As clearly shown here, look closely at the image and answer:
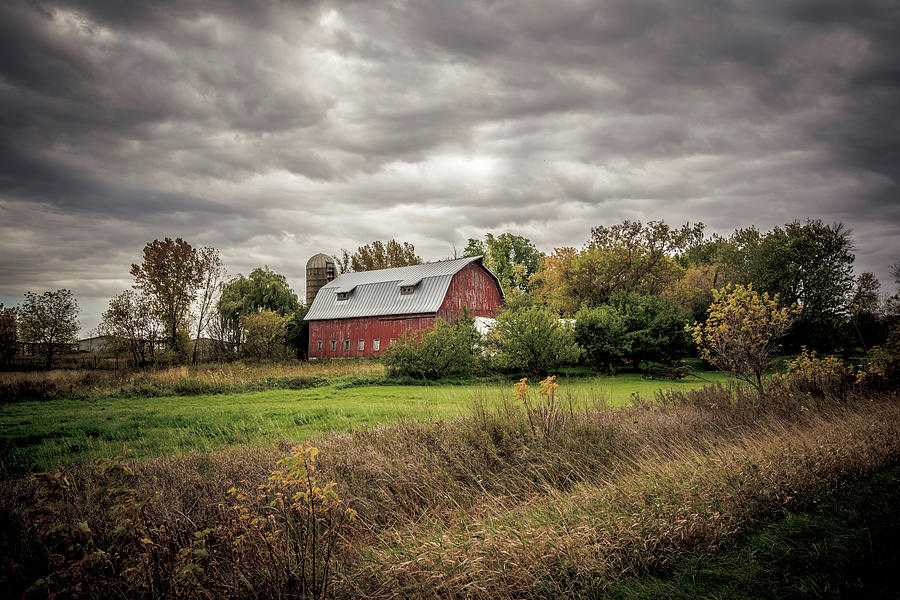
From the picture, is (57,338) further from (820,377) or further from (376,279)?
(820,377)

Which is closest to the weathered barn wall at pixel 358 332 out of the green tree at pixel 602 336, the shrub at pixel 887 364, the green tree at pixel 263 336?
the green tree at pixel 263 336

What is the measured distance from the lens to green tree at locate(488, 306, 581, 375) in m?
22.9

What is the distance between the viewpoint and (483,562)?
14.4 feet

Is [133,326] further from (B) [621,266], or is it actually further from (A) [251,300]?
(B) [621,266]

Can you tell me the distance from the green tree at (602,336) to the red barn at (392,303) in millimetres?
11410

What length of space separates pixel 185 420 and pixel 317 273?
141 ft

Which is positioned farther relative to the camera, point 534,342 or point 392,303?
point 392,303

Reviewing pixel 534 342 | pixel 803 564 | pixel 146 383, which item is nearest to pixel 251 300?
pixel 146 383

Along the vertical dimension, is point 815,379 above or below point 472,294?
below

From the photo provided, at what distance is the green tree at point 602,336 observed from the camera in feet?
81.9

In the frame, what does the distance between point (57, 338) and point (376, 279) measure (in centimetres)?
2229

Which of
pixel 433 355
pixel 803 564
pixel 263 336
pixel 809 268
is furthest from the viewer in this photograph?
pixel 263 336

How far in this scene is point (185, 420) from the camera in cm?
1209

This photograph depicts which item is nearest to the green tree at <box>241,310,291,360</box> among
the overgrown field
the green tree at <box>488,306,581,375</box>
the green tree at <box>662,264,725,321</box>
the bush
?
the bush
